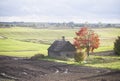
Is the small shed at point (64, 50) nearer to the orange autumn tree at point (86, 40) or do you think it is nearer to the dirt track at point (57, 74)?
the orange autumn tree at point (86, 40)

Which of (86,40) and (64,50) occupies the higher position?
(86,40)

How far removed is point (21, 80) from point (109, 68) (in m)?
17.9

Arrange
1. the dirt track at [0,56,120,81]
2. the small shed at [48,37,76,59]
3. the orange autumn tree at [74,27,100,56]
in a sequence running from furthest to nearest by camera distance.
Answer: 1. the small shed at [48,37,76,59]
2. the orange autumn tree at [74,27,100,56]
3. the dirt track at [0,56,120,81]

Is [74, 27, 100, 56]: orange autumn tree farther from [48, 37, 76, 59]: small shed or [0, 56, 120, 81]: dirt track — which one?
[0, 56, 120, 81]: dirt track

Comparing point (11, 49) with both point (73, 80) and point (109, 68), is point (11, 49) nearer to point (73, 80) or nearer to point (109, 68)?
point (109, 68)

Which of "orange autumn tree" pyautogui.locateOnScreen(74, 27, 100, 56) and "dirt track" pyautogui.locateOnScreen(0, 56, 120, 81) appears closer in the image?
"dirt track" pyautogui.locateOnScreen(0, 56, 120, 81)

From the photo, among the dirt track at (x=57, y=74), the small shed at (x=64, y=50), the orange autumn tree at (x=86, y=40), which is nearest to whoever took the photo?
the dirt track at (x=57, y=74)

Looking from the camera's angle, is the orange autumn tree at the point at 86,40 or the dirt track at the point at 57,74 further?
the orange autumn tree at the point at 86,40

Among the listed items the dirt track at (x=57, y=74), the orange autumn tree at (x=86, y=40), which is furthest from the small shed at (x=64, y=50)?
the dirt track at (x=57, y=74)

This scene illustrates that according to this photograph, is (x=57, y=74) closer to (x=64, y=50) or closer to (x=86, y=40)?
(x=86, y=40)

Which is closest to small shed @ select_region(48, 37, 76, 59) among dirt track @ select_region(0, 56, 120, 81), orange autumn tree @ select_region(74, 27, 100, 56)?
orange autumn tree @ select_region(74, 27, 100, 56)

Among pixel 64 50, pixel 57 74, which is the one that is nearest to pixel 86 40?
pixel 64 50

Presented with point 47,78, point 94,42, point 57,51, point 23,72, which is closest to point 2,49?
point 57,51

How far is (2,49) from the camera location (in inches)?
4006
